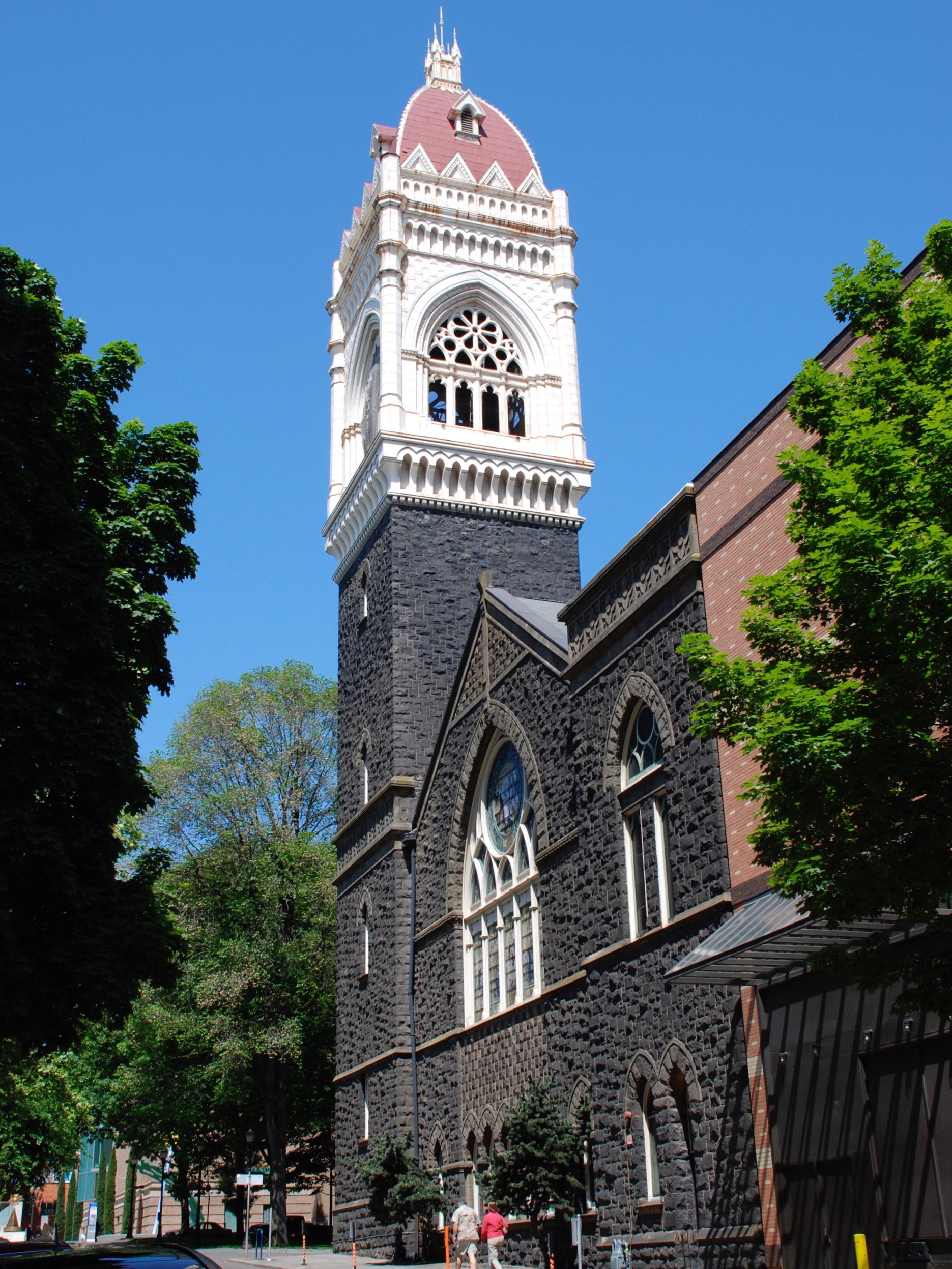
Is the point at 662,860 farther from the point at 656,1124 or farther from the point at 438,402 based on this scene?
the point at 438,402

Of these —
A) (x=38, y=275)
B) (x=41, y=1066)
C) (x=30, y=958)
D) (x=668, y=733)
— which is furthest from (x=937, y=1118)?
(x=41, y=1066)

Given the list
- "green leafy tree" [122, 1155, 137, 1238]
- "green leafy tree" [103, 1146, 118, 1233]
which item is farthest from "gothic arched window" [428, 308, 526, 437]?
"green leafy tree" [103, 1146, 118, 1233]

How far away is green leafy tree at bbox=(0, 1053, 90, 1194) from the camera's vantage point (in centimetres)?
2861

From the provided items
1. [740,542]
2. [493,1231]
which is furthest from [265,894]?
[740,542]

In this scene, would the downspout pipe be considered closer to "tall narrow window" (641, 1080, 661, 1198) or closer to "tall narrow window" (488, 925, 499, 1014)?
"tall narrow window" (488, 925, 499, 1014)

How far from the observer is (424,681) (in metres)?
33.3

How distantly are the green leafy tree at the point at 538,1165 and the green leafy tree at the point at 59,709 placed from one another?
7.22 m

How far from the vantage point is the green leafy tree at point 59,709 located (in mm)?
14570

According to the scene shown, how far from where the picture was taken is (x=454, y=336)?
39.0 m

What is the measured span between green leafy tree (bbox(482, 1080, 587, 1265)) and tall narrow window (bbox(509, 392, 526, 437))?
74.7 ft

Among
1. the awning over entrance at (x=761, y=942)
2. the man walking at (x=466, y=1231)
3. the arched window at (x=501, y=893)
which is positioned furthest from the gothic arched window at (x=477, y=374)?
the awning over entrance at (x=761, y=942)

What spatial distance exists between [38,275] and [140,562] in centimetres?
412

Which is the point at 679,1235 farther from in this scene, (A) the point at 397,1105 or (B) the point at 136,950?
(A) the point at 397,1105

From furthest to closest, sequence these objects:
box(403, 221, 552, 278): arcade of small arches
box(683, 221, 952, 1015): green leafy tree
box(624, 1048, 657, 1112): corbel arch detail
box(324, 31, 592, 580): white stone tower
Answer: box(403, 221, 552, 278): arcade of small arches < box(324, 31, 592, 580): white stone tower < box(624, 1048, 657, 1112): corbel arch detail < box(683, 221, 952, 1015): green leafy tree
